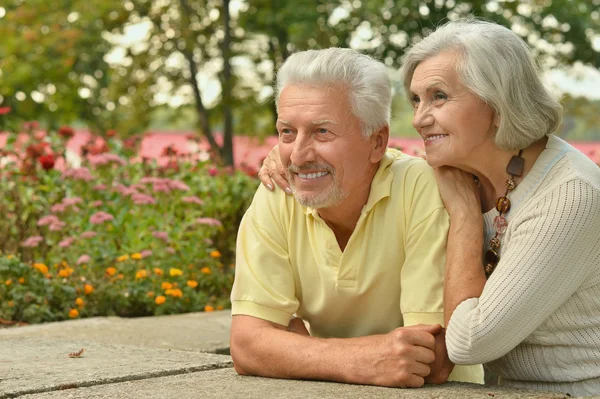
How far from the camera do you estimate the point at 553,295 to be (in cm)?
295

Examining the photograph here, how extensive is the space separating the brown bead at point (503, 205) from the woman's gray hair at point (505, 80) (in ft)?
0.56

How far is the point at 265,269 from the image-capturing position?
11.1ft

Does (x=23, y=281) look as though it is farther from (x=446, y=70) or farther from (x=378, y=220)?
(x=446, y=70)

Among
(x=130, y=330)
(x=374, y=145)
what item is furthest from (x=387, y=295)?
(x=130, y=330)

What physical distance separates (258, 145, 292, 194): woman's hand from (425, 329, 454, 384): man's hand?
0.76 meters

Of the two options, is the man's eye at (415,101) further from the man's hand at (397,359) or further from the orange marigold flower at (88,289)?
the orange marigold flower at (88,289)

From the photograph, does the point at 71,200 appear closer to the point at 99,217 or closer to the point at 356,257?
the point at 99,217

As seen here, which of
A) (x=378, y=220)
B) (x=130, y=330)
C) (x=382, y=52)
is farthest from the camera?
(x=382, y=52)

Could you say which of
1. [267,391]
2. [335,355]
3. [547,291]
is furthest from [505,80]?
[267,391]

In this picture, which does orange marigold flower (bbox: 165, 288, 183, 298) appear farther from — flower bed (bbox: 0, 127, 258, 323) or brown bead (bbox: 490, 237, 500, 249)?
brown bead (bbox: 490, 237, 500, 249)

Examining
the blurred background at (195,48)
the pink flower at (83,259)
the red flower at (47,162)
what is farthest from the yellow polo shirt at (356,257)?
the blurred background at (195,48)

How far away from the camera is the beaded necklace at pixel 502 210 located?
10.5ft

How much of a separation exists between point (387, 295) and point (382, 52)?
34.5 feet

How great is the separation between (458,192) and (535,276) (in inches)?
19.1
